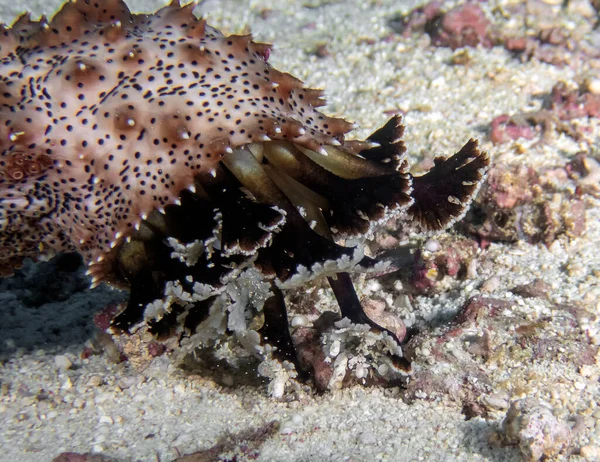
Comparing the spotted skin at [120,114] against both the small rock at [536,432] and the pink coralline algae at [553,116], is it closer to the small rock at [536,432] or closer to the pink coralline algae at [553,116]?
the small rock at [536,432]

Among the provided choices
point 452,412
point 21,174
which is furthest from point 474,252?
point 21,174

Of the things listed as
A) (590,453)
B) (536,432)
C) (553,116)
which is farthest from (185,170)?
(553,116)

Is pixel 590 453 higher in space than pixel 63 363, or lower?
lower

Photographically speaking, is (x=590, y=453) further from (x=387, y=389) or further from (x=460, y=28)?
(x=460, y=28)

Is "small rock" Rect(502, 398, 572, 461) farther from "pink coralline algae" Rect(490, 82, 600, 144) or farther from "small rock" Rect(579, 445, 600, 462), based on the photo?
"pink coralline algae" Rect(490, 82, 600, 144)

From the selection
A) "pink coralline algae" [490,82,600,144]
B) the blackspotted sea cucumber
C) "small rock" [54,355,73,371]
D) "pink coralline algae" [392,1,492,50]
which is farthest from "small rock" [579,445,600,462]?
"pink coralline algae" [392,1,492,50]

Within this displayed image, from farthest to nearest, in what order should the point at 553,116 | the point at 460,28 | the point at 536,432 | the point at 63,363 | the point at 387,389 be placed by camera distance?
the point at 460,28, the point at 553,116, the point at 63,363, the point at 387,389, the point at 536,432
